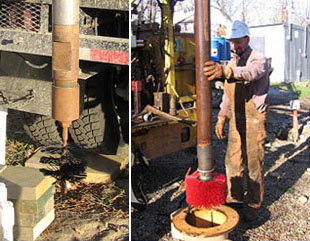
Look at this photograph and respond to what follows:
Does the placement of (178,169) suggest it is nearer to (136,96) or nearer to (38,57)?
(136,96)

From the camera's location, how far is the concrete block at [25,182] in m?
3.08

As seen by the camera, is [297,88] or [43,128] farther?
[297,88]

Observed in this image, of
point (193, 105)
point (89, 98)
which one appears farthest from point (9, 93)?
point (193, 105)

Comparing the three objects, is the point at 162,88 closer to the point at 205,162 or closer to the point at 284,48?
the point at 205,162

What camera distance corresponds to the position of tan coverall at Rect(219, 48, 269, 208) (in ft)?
12.0

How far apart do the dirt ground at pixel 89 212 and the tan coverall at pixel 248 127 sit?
1069 millimetres

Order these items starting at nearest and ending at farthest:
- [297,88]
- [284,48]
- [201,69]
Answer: [201,69], [297,88], [284,48]

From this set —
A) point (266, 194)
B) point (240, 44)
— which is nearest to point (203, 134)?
point (240, 44)

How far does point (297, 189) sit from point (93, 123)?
90.7 inches

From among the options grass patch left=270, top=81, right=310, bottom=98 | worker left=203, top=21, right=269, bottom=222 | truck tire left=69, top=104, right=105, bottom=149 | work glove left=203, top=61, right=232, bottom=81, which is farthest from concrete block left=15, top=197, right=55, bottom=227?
grass patch left=270, top=81, right=310, bottom=98

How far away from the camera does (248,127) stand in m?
3.76

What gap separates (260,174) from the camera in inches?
150

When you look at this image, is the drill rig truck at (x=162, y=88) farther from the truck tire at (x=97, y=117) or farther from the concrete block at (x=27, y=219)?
the concrete block at (x=27, y=219)

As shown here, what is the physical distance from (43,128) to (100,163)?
2.21ft
